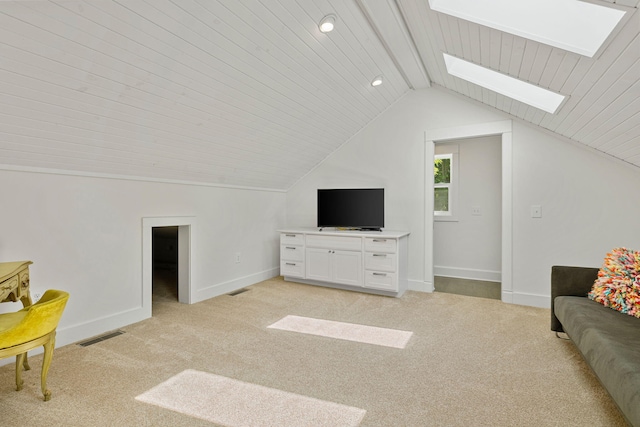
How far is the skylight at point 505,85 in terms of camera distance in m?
2.83

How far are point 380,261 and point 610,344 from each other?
2.38m

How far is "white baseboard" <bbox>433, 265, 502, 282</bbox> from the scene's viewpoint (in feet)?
15.4

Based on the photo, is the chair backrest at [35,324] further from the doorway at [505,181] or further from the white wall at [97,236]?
the doorway at [505,181]

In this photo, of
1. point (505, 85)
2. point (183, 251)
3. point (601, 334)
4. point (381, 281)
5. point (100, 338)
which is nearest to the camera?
point (601, 334)

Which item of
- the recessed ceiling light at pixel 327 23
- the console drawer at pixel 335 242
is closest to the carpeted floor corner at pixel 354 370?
the console drawer at pixel 335 242

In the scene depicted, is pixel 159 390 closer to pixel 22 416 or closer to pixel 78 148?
pixel 22 416

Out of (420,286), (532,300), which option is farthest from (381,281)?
(532,300)

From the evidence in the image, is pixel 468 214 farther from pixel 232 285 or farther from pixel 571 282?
pixel 232 285

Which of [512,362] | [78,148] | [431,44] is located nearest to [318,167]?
[431,44]

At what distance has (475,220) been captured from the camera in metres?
4.80

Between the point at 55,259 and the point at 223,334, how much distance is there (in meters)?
1.45

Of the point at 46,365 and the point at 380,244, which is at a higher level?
the point at 380,244

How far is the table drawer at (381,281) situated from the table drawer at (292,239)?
1.04 meters

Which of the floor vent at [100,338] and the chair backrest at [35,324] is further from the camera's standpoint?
the floor vent at [100,338]
